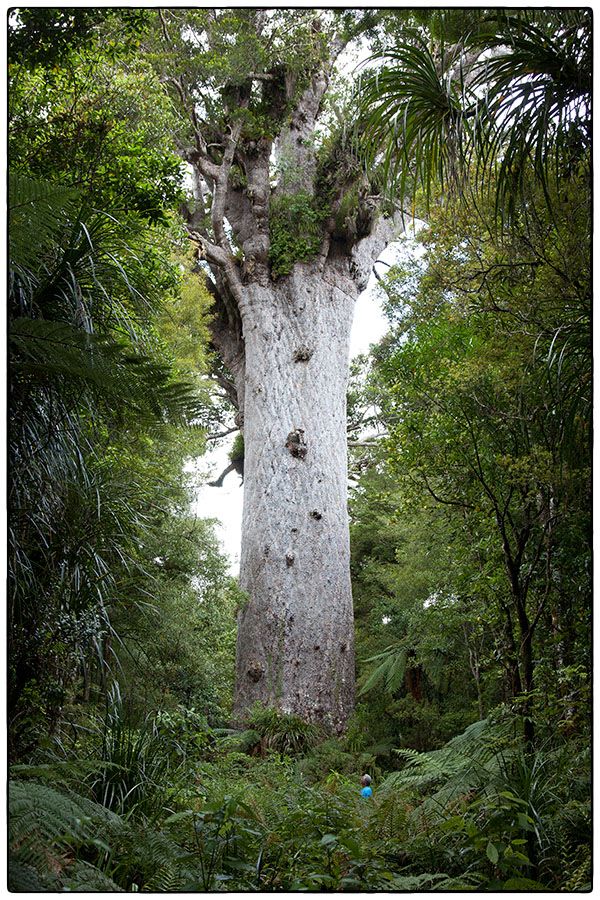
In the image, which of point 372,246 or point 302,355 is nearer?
point 302,355

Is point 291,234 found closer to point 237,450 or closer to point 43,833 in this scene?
point 237,450

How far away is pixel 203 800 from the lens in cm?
272

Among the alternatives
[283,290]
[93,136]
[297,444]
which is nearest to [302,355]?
[283,290]

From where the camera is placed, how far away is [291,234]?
6.07 m

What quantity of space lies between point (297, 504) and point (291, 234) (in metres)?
2.11

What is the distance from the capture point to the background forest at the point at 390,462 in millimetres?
2188

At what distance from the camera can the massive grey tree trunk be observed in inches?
195

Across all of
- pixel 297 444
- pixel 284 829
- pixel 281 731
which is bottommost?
pixel 281 731

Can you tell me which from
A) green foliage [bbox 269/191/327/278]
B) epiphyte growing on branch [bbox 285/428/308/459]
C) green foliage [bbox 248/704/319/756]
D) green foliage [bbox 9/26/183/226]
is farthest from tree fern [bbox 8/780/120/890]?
green foliage [bbox 269/191/327/278]

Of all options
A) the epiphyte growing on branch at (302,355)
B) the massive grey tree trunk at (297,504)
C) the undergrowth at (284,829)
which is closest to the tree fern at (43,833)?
the undergrowth at (284,829)

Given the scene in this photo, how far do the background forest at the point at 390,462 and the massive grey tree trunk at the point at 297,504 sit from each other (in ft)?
2.57

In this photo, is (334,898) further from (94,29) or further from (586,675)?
(94,29)

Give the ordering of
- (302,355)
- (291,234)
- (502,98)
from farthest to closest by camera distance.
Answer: (291,234), (302,355), (502,98)

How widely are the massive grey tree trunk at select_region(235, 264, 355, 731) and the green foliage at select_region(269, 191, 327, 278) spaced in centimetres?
10
